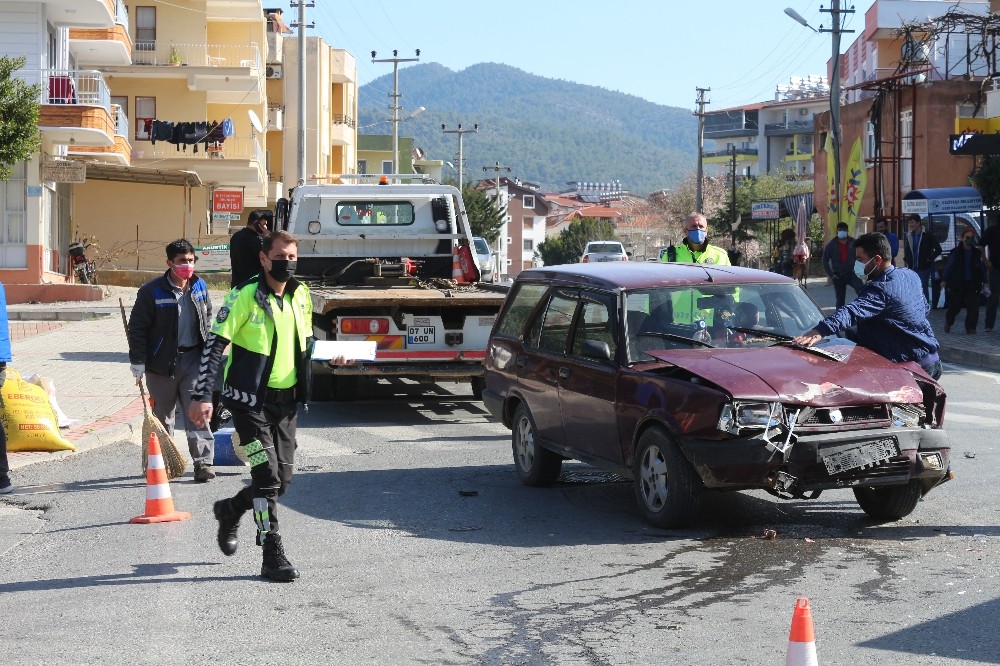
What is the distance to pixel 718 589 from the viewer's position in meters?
6.92

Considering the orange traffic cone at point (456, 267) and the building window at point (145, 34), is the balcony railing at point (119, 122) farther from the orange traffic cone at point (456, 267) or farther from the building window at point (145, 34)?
the orange traffic cone at point (456, 267)

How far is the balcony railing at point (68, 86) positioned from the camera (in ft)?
114

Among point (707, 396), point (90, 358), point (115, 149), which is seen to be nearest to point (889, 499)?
point (707, 396)

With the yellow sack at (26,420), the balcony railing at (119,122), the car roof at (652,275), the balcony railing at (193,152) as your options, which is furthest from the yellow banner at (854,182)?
the yellow sack at (26,420)

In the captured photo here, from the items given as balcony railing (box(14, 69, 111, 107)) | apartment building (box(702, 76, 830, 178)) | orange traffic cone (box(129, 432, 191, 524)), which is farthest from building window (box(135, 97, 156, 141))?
apartment building (box(702, 76, 830, 178))

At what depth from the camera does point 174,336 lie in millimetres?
10469

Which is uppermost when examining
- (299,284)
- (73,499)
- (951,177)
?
(951,177)

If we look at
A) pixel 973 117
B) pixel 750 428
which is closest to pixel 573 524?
pixel 750 428

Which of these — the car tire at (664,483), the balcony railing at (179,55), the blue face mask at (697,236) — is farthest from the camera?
the balcony railing at (179,55)

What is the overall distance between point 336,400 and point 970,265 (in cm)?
1179

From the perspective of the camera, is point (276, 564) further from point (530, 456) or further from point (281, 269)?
point (530, 456)

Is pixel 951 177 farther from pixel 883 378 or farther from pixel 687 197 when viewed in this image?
pixel 687 197

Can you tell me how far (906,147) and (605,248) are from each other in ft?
51.4

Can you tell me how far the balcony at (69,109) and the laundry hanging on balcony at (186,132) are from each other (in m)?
12.6
